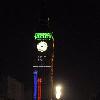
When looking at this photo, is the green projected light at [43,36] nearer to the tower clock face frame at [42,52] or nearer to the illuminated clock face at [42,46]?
the tower clock face frame at [42,52]

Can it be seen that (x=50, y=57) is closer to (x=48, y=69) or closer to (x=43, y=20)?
(x=48, y=69)

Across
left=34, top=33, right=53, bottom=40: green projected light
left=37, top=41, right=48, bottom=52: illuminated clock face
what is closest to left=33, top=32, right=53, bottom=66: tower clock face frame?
left=37, top=41, right=48, bottom=52: illuminated clock face

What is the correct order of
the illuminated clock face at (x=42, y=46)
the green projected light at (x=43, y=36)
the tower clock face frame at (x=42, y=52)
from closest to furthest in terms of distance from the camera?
the illuminated clock face at (x=42, y=46), the tower clock face frame at (x=42, y=52), the green projected light at (x=43, y=36)

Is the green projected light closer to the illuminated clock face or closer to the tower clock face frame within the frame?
the tower clock face frame

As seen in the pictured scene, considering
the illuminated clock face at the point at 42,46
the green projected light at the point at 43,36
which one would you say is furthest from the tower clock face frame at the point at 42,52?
the green projected light at the point at 43,36

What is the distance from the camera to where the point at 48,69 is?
137000 millimetres

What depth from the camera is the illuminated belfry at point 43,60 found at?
130 meters

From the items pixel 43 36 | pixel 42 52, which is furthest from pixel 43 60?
pixel 43 36
